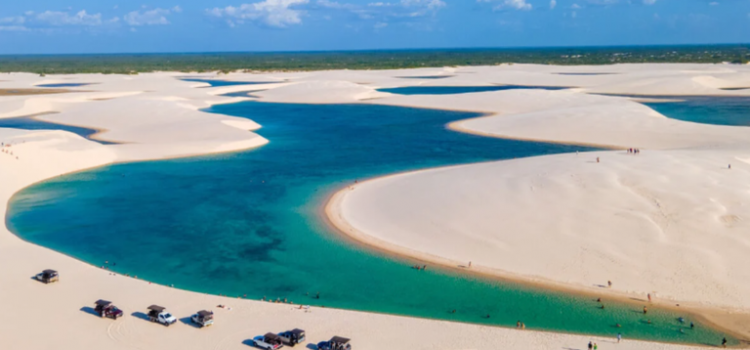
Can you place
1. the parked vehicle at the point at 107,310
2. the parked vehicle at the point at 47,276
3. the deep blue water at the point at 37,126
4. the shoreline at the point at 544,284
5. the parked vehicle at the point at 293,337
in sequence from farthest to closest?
the deep blue water at the point at 37,126, the parked vehicle at the point at 47,276, the shoreline at the point at 544,284, the parked vehicle at the point at 107,310, the parked vehicle at the point at 293,337

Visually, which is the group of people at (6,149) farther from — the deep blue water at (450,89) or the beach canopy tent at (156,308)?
the deep blue water at (450,89)

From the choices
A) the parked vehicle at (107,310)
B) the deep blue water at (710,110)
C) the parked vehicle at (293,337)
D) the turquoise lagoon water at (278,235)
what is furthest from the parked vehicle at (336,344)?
the deep blue water at (710,110)

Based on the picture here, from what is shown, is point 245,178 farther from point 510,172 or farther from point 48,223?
point 510,172

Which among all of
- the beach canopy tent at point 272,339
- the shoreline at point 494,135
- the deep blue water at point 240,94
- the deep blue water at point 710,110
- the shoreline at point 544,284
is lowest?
the shoreline at point 544,284

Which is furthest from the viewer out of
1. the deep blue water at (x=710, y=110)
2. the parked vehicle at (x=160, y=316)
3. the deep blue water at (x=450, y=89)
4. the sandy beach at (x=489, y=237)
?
the deep blue water at (x=450, y=89)

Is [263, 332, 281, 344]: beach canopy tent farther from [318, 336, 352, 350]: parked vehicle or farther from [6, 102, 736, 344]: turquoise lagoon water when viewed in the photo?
[6, 102, 736, 344]: turquoise lagoon water

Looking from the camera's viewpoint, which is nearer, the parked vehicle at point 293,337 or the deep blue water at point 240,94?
the parked vehicle at point 293,337
